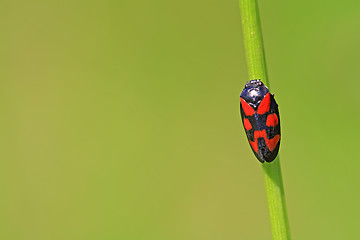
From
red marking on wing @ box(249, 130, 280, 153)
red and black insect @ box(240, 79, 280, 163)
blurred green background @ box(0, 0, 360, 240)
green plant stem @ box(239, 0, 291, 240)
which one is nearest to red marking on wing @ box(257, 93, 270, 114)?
red and black insect @ box(240, 79, 280, 163)

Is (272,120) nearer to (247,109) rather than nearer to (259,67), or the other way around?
(247,109)

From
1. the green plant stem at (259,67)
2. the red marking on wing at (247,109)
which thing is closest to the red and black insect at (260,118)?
the red marking on wing at (247,109)

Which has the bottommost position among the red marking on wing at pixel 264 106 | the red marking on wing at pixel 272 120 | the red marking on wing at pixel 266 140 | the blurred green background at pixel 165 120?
the red marking on wing at pixel 266 140

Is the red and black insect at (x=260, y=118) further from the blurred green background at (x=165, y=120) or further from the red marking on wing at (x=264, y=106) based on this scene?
the blurred green background at (x=165, y=120)

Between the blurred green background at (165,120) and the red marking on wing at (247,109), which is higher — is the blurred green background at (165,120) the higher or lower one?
the higher one

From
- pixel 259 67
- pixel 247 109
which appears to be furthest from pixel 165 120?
pixel 259 67

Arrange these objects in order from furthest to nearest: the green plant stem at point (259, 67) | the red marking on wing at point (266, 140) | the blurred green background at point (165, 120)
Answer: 1. the blurred green background at point (165, 120)
2. the red marking on wing at point (266, 140)
3. the green plant stem at point (259, 67)

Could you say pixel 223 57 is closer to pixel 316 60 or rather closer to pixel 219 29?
pixel 219 29
